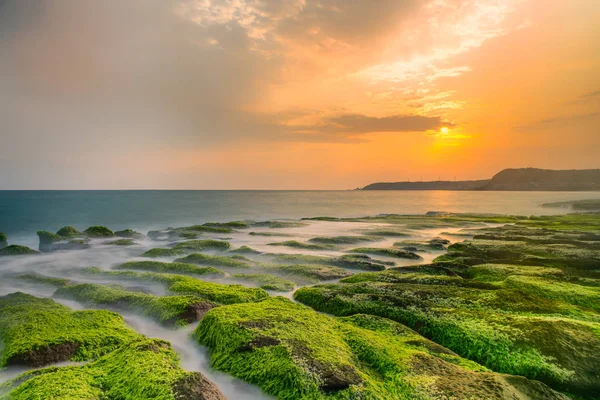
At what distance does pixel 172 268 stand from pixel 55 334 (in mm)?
10793

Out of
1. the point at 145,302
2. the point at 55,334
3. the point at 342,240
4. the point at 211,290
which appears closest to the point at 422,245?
the point at 342,240

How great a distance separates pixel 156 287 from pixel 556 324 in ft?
52.9

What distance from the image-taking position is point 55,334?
9.13m

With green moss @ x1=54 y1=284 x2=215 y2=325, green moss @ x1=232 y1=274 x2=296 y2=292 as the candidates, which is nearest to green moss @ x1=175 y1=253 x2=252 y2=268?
green moss @ x1=232 y1=274 x2=296 y2=292

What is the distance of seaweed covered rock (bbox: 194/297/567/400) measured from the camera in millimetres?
6523

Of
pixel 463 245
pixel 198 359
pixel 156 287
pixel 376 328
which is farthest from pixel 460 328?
pixel 463 245

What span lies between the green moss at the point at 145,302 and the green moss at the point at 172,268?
167 inches

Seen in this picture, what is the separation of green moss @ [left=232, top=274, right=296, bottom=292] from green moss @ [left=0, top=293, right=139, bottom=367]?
6.96m

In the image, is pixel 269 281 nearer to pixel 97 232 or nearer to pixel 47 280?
pixel 47 280

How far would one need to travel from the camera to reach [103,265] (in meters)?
22.0

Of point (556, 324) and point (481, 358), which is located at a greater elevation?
point (556, 324)

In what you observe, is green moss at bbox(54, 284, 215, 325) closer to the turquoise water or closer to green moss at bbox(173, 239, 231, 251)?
green moss at bbox(173, 239, 231, 251)

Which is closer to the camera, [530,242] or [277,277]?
[277,277]

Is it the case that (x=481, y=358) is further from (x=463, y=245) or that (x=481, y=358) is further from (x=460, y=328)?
(x=463, y=245)
